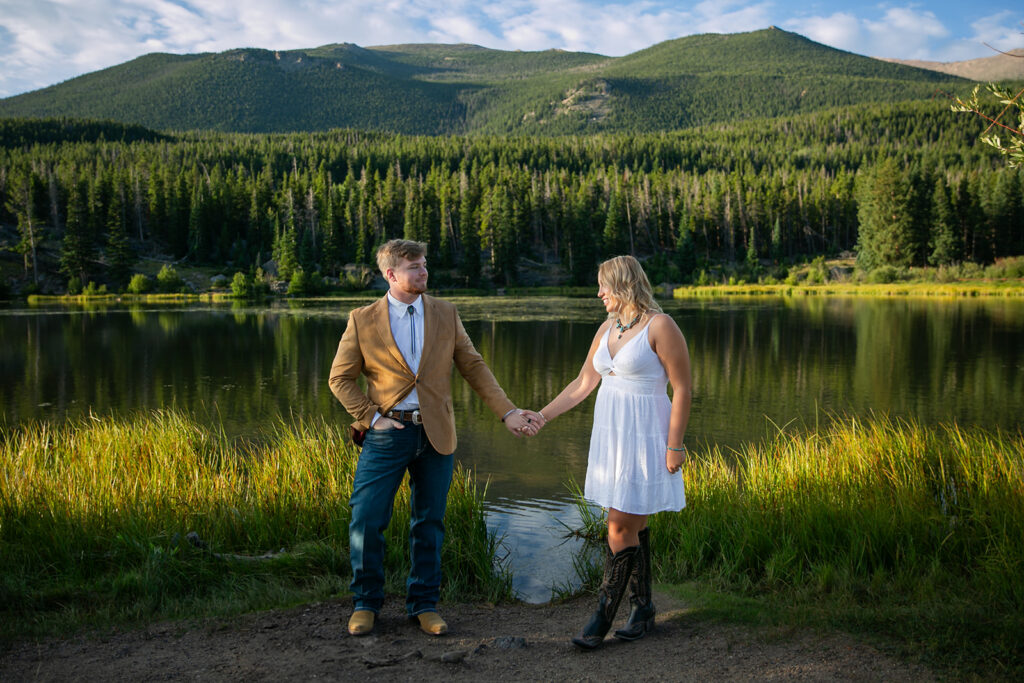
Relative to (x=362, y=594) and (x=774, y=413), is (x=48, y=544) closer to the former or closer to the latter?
(x=362, y=594)

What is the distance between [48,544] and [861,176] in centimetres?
12131

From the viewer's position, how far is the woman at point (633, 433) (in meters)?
4.69

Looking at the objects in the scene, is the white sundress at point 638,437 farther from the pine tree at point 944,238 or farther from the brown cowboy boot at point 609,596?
the pine tree at point 944,238

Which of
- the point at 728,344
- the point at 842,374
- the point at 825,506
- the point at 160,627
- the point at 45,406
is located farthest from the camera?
the point at 728,344

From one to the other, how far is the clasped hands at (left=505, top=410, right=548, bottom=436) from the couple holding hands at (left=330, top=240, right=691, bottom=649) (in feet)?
0.17

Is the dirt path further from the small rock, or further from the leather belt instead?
the leather belt

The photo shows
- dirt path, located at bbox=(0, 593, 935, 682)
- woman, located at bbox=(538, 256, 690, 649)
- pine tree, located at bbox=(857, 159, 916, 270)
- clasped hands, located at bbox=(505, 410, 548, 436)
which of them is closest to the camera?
dirt path, located at bbox=(0, 593, 935, 682)

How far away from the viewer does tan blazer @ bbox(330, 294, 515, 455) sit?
5008 mm

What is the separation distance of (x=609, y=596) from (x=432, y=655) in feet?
3.74

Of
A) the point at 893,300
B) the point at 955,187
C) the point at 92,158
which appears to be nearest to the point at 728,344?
the point at 893,300

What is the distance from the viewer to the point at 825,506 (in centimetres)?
684

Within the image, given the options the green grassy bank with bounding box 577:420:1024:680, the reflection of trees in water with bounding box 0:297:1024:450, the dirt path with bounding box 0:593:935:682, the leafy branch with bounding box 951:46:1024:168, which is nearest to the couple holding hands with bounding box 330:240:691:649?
the dirt path with bounding box 0:593:935:682

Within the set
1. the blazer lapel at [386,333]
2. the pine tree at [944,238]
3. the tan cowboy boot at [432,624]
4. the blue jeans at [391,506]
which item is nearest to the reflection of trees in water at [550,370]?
the blue jeans at [391,506]

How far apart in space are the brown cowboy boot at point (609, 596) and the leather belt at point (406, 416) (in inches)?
59.0
